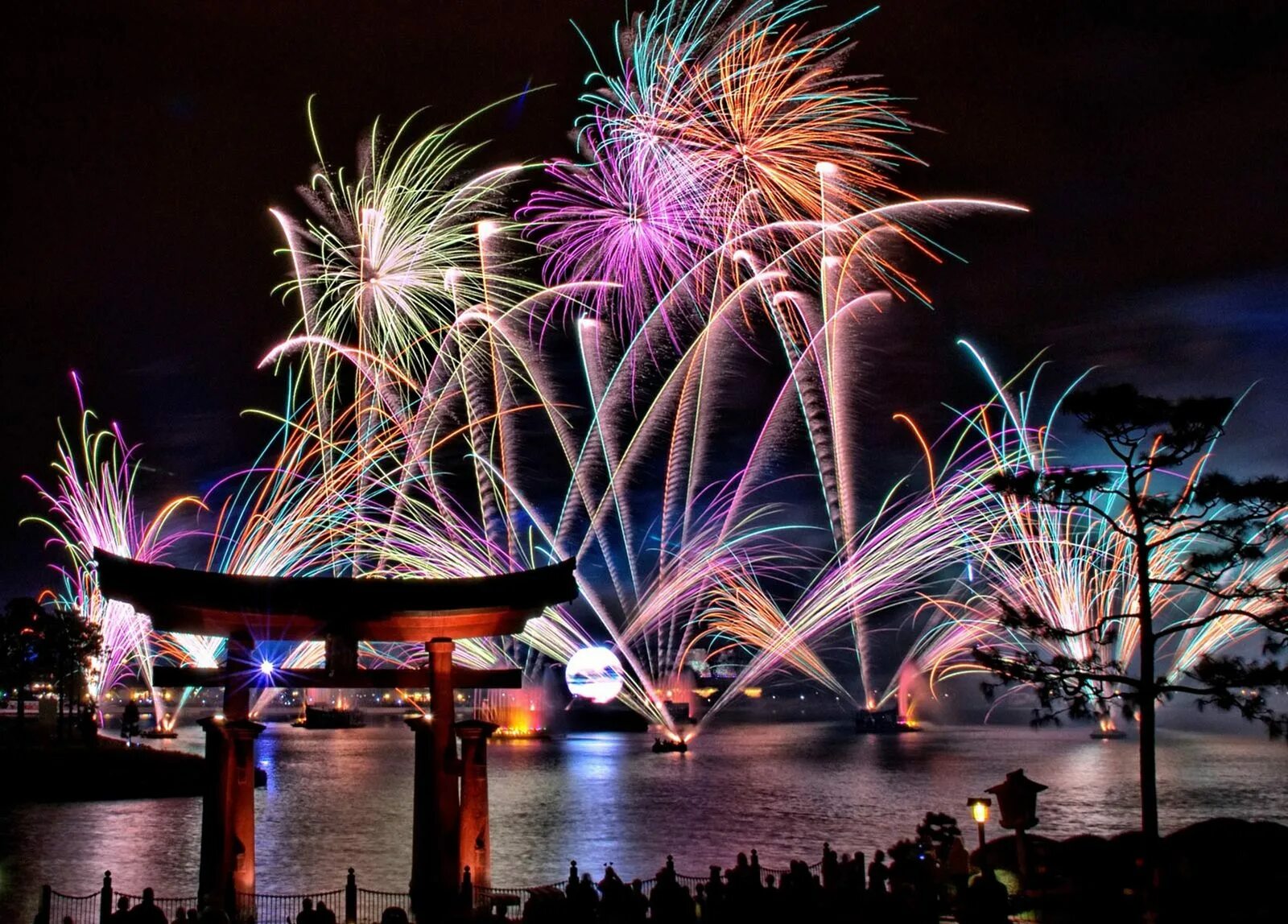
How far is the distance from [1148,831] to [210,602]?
15688 millimetres

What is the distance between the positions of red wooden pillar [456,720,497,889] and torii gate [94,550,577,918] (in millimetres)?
18

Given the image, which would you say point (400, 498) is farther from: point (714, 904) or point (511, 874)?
point (714, 904)

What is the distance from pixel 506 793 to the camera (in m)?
52.8

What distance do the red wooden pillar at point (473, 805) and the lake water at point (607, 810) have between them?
887cm

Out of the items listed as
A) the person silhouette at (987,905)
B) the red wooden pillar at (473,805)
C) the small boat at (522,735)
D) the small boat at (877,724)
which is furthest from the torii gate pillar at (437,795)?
the small boat at (877,724)

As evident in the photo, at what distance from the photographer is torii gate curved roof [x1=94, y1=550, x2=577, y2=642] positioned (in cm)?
1661

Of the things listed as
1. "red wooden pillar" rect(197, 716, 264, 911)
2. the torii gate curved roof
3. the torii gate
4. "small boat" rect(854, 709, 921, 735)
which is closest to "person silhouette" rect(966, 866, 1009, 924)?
the torii gate

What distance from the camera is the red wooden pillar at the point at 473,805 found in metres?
17.7

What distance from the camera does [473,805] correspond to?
703 inches

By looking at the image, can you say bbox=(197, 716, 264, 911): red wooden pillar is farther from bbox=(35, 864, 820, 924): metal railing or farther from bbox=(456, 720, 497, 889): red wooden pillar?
bbox=(456, 720, 497, 889): red wooden pillar

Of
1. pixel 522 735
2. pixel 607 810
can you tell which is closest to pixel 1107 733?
pixel 522 735

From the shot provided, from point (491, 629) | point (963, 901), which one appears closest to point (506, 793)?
point (491, 629)

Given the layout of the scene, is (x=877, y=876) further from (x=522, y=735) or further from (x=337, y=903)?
(x=522, y=735)

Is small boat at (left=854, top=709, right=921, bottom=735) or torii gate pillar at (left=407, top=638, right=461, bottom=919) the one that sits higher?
torii gate pillar at (left=407, top=638, right=461, bottom=919)
